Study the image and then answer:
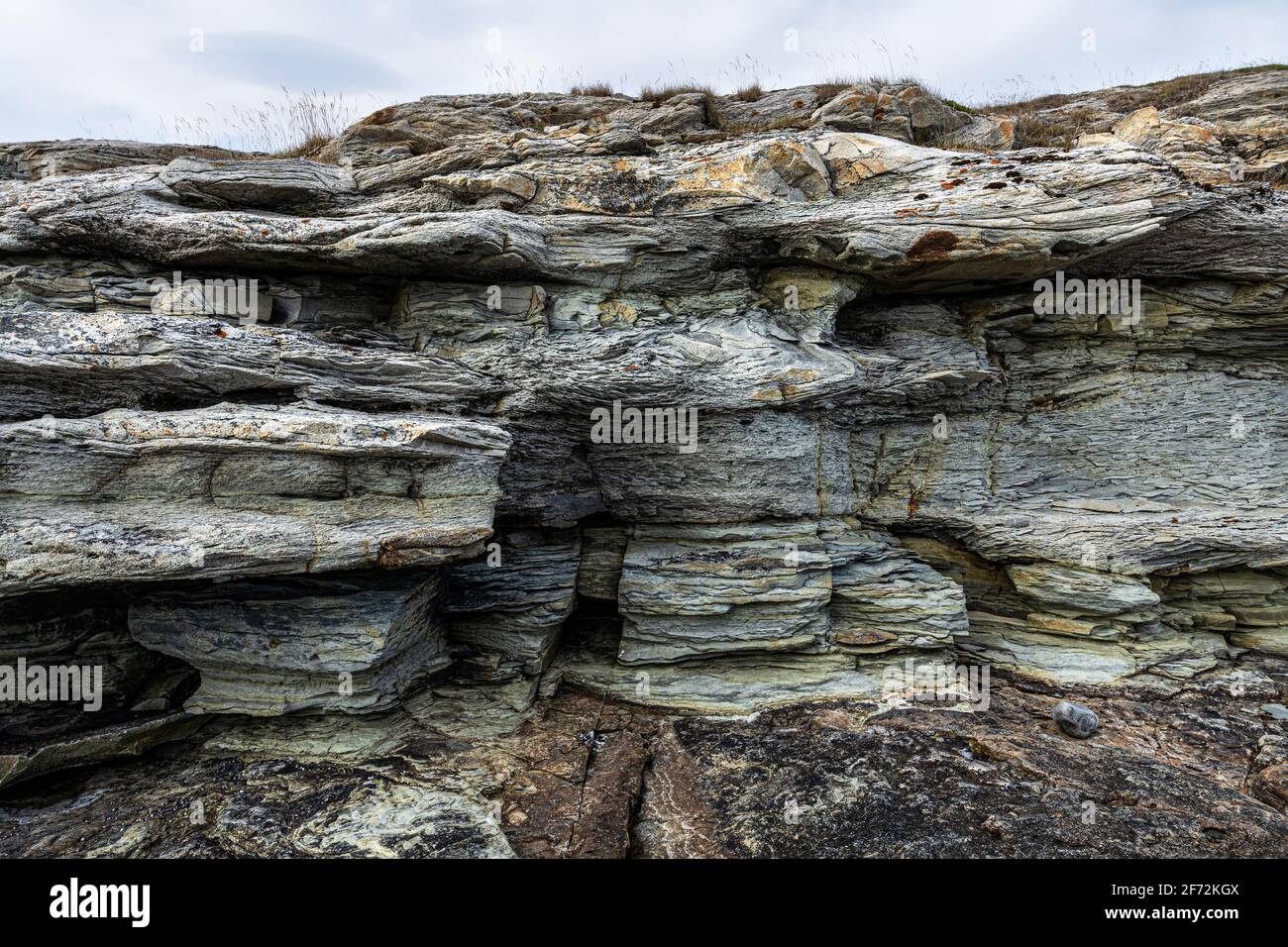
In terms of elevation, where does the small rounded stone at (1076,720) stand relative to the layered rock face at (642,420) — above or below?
below

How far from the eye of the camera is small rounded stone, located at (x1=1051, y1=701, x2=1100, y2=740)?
10.1 metres

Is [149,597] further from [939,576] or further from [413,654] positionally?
[939,576]

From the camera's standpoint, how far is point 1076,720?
10164mm

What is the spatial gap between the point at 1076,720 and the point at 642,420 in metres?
9.29

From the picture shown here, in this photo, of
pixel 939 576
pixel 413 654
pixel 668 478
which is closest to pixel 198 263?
pixel 413 654

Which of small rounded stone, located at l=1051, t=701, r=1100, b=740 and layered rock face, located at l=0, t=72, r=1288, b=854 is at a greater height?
layered rock face, located at l=0, t=72, r=1288, b=854

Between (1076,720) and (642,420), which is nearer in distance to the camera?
(1076,720)

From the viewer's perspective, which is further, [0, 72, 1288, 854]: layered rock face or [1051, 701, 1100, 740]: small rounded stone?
[1051, 701, 1100, 740]: small rounded stone

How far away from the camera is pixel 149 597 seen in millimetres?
9477

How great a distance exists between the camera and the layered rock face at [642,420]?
9461 millimetres

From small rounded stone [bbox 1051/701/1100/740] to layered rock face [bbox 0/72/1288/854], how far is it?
1744 mm

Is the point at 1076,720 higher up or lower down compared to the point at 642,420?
lower down

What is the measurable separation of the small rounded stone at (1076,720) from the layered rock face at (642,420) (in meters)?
1.74

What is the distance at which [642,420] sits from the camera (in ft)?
37.8
